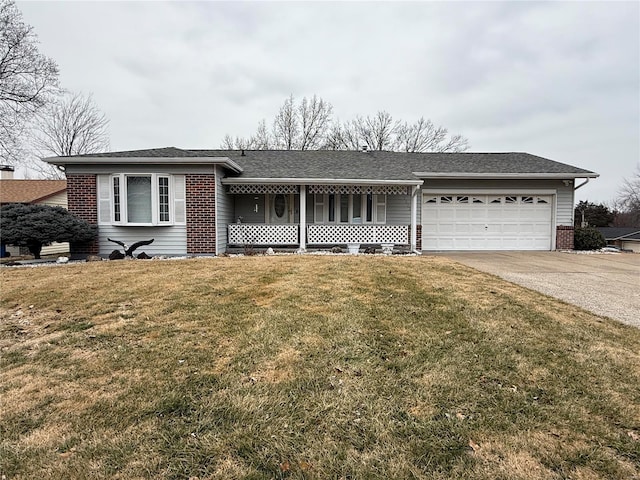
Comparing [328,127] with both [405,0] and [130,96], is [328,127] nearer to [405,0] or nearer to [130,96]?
[130,96]

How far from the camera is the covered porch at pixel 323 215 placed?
11945 millimetres

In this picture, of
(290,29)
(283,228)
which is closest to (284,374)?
(283,228)

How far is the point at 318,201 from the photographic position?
13352 millimetres

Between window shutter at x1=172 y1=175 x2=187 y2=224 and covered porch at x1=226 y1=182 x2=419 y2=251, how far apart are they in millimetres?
1823

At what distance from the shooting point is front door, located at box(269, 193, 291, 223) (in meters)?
13.2

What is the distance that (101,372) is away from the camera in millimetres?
3131

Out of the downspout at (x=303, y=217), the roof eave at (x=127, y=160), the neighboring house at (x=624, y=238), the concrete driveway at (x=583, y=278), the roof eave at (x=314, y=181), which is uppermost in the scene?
the roof eave at (x=127, y=160)

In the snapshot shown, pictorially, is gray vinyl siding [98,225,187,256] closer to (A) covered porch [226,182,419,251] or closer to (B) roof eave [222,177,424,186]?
(A) covered porch [226,182,419,251]

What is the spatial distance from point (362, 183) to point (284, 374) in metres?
9.45

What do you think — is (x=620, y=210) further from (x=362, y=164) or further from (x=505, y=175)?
(x=362, y=164)

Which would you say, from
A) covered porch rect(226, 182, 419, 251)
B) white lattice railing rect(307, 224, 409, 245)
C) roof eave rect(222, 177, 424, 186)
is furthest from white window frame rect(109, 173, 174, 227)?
white lattice railing rect(307, 224, 409, 245)

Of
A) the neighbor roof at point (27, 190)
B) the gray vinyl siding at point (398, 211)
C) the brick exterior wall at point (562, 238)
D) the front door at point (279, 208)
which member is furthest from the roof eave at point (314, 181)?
the neighbor roof at point (27, 190)

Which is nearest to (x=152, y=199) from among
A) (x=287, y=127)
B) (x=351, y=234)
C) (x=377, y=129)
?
(x=351, y=234)

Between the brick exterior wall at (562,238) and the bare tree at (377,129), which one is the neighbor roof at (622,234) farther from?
the bare tree at (377,129)
